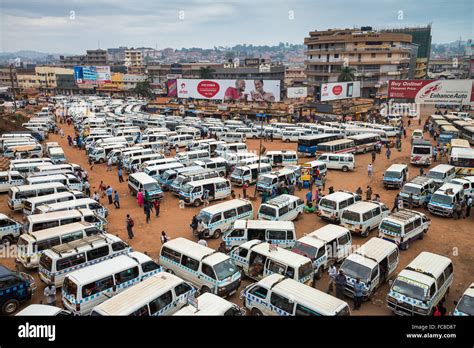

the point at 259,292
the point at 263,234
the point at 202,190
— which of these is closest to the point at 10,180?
the point at 202,190

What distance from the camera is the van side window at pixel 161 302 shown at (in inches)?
379

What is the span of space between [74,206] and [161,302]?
9765 millimetres

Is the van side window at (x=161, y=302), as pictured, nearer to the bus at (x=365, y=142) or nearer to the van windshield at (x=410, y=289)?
the van windshield at (x=410, y=289)

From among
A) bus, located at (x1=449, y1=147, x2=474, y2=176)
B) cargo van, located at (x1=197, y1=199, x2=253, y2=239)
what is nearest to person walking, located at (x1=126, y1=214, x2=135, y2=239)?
cargo van, located at (x1=197, y1=199, x2=253, y2=239)

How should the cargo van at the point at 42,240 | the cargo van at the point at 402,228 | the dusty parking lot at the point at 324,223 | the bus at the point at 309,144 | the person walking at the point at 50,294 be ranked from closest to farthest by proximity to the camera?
the person walking at the point at 50,294 < the dusty parking lot at the point at 324,223 < the cargo van at the point at 42,240 < the cargo van at the point at 402,228 < the bus at the point at 309,144

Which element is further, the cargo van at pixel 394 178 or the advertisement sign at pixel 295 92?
the advertisement sign at pixel 295 92

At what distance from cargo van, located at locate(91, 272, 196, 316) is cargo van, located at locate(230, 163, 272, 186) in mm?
14373

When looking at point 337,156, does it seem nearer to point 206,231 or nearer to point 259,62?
point 206,231

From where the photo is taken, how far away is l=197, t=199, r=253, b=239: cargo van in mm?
16625

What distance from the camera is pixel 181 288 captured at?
35.0ft

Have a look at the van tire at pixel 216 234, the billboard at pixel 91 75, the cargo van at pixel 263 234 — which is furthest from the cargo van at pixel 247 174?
the billboard at pixel 91 75

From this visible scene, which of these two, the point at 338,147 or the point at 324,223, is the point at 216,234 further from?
the point at 338,147
